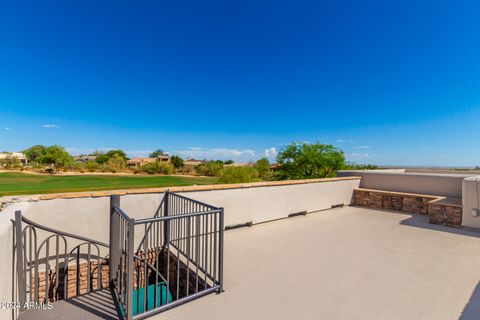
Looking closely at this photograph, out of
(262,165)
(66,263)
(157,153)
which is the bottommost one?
(66,263)

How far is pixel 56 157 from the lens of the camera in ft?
110

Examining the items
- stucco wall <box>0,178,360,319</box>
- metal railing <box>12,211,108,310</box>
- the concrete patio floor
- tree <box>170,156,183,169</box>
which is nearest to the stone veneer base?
the concrete patio floor

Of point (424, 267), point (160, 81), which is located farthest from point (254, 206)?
point (160, 81)

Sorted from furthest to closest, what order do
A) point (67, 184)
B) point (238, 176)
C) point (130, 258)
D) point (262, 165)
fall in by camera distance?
point (67, 184), point (262, 165), point (238, 176), point (130, 258)

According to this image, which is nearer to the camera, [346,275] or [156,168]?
[346,275]

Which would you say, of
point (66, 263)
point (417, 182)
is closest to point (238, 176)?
point (417, 182)

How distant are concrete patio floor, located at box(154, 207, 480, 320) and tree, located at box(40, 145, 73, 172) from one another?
4030 cm

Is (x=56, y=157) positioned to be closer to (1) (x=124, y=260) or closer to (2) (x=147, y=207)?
(2) (x=147, y=207)

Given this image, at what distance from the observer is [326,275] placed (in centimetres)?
266

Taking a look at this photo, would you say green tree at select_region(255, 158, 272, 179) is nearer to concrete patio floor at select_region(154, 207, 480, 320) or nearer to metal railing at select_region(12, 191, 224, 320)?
concrete patio floor at select_region(154, 207, 480, 320)

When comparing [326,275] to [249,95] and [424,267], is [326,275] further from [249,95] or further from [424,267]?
[249,95]

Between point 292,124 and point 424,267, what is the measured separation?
92.9ft

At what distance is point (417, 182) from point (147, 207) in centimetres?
749

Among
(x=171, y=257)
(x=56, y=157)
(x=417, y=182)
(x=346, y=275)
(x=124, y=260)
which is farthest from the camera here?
(x=56, y=157)
